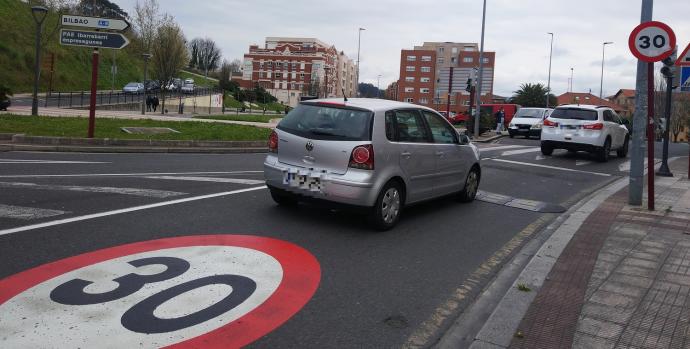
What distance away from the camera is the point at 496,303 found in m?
4.73

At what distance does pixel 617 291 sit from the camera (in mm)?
4926

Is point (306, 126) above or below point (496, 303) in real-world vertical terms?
above

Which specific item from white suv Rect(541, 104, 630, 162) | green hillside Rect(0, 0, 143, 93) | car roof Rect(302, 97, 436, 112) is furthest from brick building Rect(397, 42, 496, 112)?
car roof Rect(302, 97, 436, 112)

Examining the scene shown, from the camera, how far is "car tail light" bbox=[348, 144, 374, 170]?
261 inches

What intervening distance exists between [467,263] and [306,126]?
2.58 meters

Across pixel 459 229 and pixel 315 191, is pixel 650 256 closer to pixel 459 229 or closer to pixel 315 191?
pixel 459 229

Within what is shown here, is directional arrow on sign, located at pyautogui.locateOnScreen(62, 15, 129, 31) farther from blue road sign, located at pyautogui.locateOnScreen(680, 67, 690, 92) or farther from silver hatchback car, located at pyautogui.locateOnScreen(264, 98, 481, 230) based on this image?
blue road sign, located at pyautogui.locateOnScreen(680, 67, 690, 92)

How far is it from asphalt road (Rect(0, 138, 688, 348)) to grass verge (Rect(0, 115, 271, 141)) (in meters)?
4.80

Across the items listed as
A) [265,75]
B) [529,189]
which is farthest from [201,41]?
[529,189]

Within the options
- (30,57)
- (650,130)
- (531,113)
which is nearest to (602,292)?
(650,130)

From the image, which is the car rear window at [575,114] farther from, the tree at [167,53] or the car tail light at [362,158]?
the tree at [167,53]

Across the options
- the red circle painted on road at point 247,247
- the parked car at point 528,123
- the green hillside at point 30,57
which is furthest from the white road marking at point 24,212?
the green hillside at point 30,57

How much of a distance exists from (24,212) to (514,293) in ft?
18.1

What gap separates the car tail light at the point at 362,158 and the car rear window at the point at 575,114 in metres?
12.8
